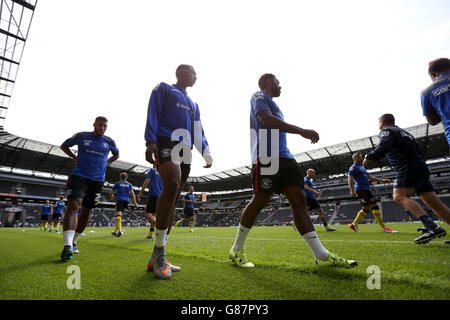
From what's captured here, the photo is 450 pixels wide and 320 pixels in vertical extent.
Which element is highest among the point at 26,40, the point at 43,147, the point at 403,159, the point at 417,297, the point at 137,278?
the point at 26,40

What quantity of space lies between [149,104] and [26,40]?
1764 cm

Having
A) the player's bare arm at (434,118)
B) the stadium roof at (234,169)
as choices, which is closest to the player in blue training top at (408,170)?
the player's bare arm at (434,118)

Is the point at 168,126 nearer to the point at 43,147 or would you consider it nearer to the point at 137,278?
the point at 137,278

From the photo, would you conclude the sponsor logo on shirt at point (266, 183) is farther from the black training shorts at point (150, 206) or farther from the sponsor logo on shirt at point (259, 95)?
the black training shorts at point (150, 206)

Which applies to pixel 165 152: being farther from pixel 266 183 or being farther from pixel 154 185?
pixel 154 185

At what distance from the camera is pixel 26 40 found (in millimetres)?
13711

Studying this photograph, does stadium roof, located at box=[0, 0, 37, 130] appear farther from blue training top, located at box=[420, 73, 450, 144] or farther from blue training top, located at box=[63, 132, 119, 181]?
blue training top, located at box=[420, 73, 450, 144]

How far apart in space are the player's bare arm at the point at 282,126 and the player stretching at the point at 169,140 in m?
0.81

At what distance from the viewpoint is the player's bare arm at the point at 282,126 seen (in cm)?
212

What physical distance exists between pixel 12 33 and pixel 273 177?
19.1 metres

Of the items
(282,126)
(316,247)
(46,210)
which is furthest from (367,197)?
(46,210)
